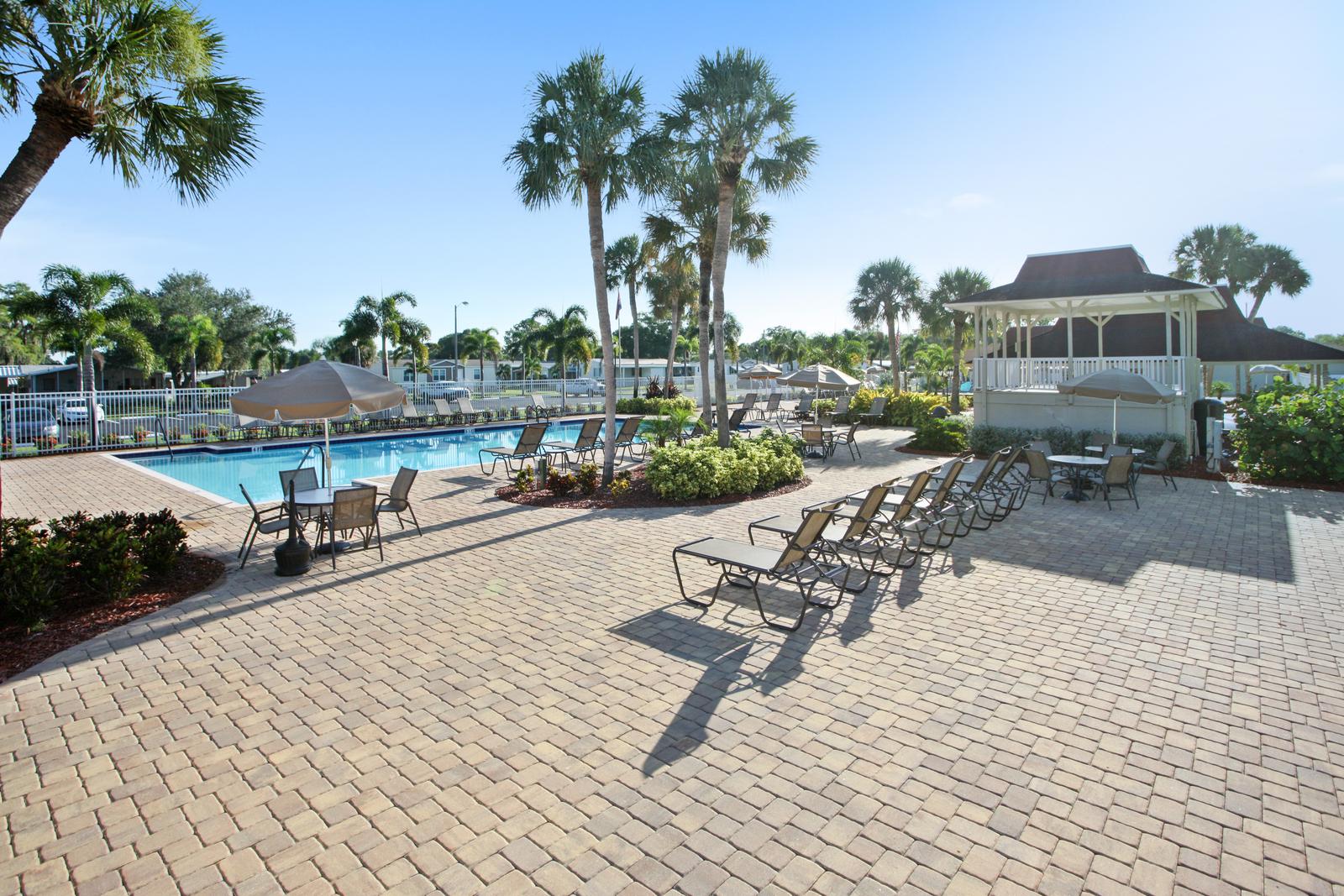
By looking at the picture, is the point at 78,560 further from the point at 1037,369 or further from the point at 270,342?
the point at 270,342

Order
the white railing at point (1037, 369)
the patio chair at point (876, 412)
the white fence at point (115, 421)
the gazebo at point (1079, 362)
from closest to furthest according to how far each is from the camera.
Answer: the gazebo at point (1079, 362) < the white railing at point (1037, 369) < the white fence at point (115, 421) < the patio chair at point (876, 412)

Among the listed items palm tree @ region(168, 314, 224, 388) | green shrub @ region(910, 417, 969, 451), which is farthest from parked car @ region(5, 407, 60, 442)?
palm tree @ region(168, 314, 224, 388)

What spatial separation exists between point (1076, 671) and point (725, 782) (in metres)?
2.86

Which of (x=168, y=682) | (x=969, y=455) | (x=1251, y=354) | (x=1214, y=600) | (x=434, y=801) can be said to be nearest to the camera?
(x=434, y=801)

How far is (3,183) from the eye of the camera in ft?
17.6

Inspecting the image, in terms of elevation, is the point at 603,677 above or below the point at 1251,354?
below

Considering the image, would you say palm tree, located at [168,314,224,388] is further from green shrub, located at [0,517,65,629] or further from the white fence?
green shrub, located at [0,517,65,629]

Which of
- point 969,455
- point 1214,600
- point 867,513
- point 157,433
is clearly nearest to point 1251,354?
point 969,455

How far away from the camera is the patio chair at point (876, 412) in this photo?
23555 mm

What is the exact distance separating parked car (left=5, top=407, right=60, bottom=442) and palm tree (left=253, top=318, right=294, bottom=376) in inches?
1481

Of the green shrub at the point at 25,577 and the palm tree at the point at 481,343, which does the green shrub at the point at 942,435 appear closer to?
the green shrub at the point at 25,577

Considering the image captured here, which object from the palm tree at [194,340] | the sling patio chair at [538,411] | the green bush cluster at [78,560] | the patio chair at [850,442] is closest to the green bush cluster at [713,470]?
the patio chair at [850,442]

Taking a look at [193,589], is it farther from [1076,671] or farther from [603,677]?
[1076,671]

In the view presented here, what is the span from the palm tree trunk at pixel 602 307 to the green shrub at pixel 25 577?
756 cm
